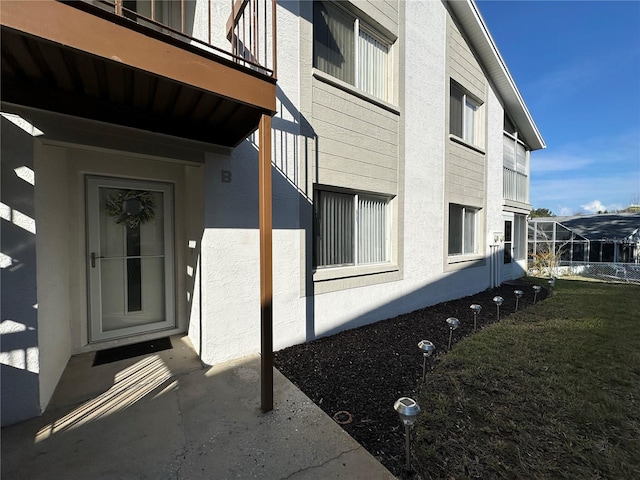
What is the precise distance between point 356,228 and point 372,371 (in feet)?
8.17

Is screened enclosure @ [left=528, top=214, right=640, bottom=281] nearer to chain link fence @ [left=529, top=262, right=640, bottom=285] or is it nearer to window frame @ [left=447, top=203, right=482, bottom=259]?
chain link fence @ [left=529, top=262, right=640, bottom=285]

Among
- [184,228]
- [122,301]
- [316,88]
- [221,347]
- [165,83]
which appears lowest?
[221,347]

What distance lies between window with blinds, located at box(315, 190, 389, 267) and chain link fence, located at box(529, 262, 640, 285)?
12417 millimetres

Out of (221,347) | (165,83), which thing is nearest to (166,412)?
(221,347)

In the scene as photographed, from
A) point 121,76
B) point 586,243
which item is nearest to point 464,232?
point 121,76

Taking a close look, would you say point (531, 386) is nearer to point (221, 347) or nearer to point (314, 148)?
point (221, 347)

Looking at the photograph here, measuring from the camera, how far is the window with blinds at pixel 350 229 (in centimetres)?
471

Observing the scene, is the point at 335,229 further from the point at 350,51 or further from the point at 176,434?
the point at 176,434

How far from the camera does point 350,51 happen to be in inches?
201

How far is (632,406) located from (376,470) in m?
2.84

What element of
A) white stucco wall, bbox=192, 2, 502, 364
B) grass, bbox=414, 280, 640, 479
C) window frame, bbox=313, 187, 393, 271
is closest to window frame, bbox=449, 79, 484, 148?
white stucco wall, bbox=192, 2, 502, 364

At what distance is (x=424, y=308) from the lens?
20.7ft

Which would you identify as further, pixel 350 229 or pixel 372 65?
pixel 372 65

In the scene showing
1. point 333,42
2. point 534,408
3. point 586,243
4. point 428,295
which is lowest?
point 534,408
